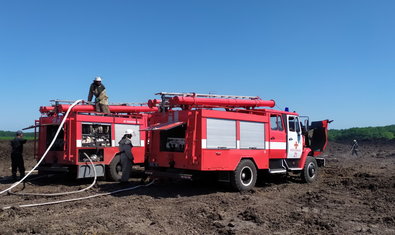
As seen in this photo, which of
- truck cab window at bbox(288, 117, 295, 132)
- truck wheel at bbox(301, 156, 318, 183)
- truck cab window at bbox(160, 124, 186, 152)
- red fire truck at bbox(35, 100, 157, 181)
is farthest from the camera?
truck wheel at bbox(301, 156, 318, 183)

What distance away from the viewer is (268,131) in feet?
37.7

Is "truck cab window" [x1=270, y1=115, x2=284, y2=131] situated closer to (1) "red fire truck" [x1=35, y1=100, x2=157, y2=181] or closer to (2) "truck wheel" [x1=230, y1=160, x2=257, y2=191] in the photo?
(2) "truck wheel" [x1=230, y1=160, x2=257, y2=191]

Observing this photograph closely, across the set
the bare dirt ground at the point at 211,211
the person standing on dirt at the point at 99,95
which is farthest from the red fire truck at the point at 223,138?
the person standing on dirt at the point at 99,95

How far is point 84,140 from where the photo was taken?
40.1ft

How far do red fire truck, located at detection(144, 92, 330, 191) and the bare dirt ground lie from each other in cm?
73

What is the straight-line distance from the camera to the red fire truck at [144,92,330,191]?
976 centimetres

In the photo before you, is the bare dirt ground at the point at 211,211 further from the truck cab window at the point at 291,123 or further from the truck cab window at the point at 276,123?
the truck cab window at the point at 291,123

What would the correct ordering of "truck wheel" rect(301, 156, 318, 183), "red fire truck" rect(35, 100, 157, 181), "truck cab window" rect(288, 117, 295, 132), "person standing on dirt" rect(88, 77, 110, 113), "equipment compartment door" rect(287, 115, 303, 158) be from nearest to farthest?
"red fire truck" rect(35, 100, 157, 181)
"equipment compartment door" rect(287, 115, 303, 158)
"truck cab window" rect(288, 117, 295, 132)
"truck wheel" rect(301, 156, 318, 183)
"person standing on dirt" rect(88, 77, 110, 113)

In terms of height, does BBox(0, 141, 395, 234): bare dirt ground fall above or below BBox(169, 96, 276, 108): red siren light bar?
below

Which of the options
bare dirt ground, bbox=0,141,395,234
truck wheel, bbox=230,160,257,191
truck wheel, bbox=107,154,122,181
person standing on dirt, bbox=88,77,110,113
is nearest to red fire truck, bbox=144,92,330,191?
truck wheel, bbox=230,160,257,191

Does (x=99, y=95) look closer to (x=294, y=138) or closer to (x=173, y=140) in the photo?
(x=173, y=140)

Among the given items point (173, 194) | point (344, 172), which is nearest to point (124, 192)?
point (173, 194)

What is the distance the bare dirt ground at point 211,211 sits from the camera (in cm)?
668

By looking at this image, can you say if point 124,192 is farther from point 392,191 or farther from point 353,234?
point 392,191
